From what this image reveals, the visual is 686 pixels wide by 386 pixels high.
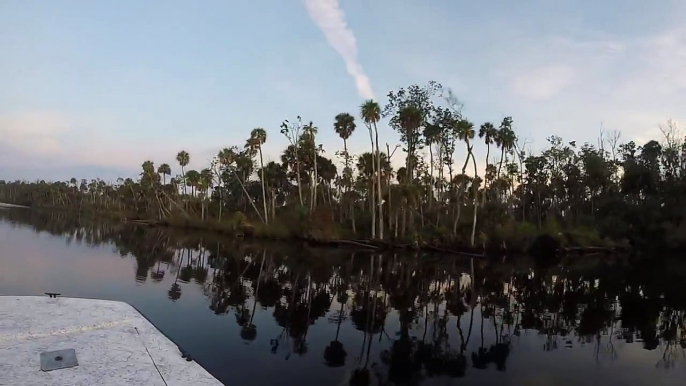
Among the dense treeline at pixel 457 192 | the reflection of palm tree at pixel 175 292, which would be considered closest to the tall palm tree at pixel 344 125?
the dense treeline at pixel 457 192

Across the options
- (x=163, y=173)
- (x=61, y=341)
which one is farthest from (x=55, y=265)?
(x=163, y=173)

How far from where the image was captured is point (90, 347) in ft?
25.6

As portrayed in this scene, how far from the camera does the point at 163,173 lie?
86.1 metres

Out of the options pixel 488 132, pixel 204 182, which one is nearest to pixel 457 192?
pixel 488 132

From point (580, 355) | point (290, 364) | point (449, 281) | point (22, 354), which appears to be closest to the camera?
point (22, 354)

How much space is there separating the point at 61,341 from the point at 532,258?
37125 millimetres

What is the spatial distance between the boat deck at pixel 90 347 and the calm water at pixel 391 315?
1.66 metres

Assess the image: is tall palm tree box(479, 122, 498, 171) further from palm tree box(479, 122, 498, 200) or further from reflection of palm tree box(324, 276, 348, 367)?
reflection of palm tree box(324, 276, 348, 367)

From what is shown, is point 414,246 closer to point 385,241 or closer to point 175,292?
point 385,241

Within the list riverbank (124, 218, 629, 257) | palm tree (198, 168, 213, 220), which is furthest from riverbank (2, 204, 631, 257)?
palm tree (198, 168, 213, 220)

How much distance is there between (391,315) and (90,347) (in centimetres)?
980

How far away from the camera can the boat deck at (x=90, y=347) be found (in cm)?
656

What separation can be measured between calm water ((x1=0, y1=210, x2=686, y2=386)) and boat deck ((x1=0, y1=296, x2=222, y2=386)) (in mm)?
1664

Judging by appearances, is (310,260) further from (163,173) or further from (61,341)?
(163,173)
